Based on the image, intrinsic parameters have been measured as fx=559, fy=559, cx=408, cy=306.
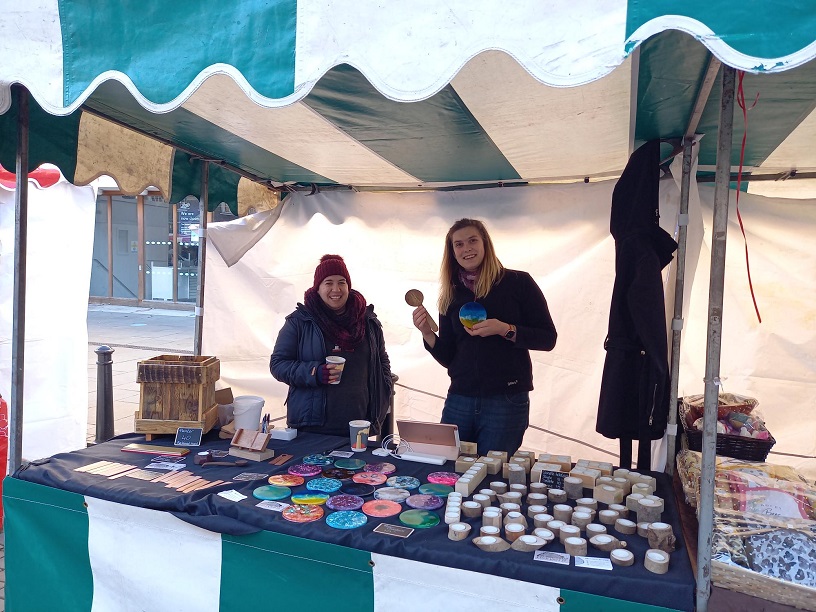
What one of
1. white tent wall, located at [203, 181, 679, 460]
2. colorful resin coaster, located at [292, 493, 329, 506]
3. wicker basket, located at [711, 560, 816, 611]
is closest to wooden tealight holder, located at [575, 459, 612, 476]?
wicker basket, located at [711, 560, 816, 611]

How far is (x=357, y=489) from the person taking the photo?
1868 mm

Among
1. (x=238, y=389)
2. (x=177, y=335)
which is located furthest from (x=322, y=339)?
(x=177, y=335)

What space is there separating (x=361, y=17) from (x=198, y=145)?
2065 millimetres

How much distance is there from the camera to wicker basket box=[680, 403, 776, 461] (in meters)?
2.19

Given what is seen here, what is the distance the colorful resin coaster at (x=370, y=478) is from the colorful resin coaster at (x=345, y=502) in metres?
0.12

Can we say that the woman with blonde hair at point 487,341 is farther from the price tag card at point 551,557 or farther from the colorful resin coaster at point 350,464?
the price tag card at point 551,557

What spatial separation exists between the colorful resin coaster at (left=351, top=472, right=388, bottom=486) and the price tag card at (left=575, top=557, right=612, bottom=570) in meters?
0.75

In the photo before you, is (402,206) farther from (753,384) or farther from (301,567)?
(301,567)

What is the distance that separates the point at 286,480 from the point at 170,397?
2.53 ft

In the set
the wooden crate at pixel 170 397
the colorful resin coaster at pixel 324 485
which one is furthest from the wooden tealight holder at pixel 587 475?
the wooden crate at pixel 170 397

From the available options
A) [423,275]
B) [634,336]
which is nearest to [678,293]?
[634,336]

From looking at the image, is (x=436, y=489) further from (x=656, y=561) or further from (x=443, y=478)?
A: (x=656, y=561)

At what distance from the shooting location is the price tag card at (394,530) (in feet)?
4.98

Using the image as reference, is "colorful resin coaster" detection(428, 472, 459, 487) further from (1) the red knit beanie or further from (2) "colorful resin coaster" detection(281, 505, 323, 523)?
(1) the red knit beanie
